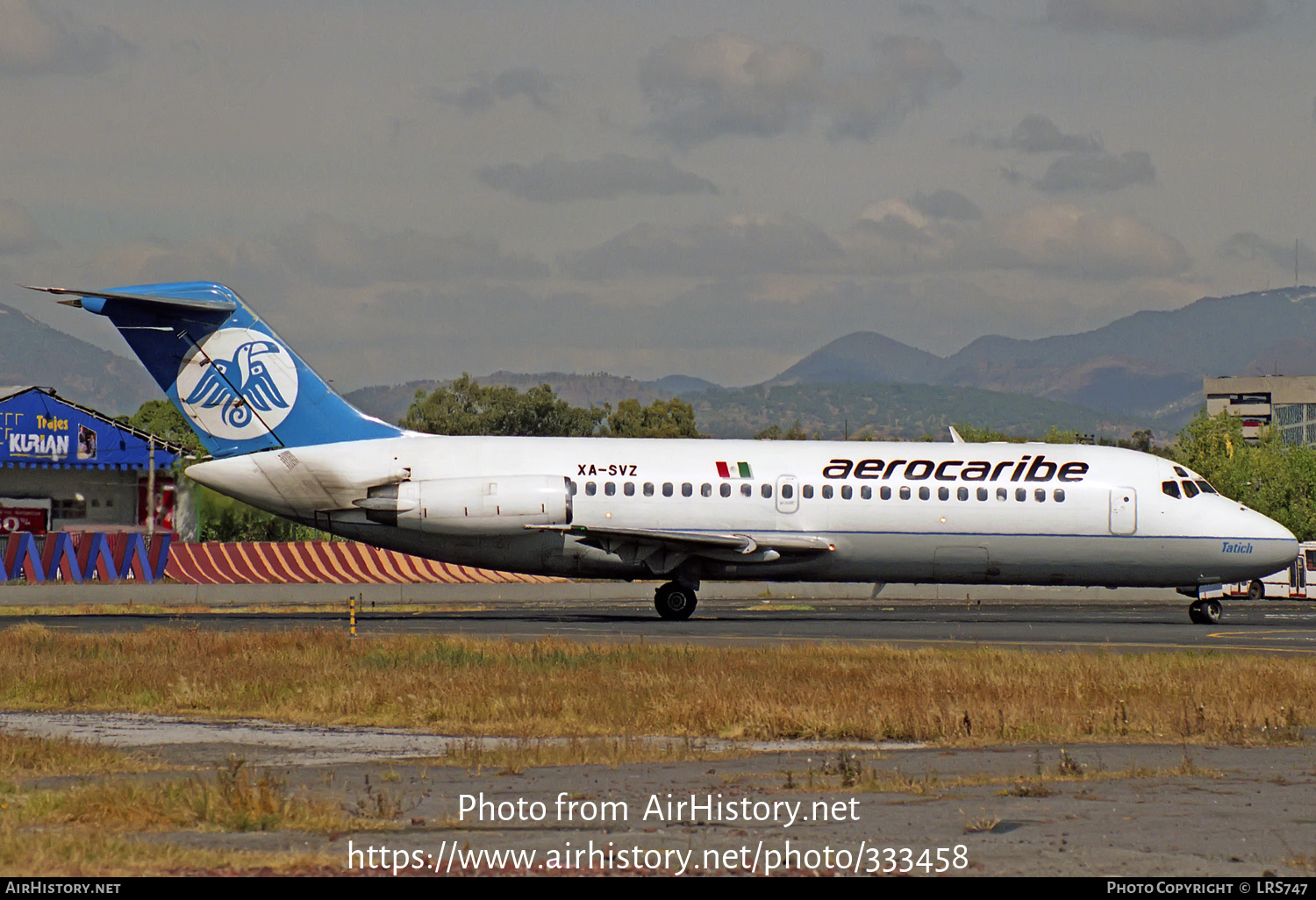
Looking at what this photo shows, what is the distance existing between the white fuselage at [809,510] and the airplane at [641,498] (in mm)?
44

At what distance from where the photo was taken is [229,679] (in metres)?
20.6

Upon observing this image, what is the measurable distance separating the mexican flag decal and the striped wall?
13.9 m

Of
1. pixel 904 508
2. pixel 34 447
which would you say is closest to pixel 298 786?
pixel 904 508

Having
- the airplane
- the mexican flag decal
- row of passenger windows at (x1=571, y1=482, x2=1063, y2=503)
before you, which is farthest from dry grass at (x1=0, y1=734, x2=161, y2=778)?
the mexican flag decal

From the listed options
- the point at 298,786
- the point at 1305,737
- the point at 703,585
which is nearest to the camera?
the point at 298,786

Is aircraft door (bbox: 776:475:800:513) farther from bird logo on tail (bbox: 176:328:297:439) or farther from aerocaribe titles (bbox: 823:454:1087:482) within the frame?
bird logo on tail (bbox: 176:328:297:439)

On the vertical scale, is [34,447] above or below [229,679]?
above

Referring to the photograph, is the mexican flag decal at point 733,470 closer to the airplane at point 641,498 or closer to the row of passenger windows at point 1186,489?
the airplane at point 641,498

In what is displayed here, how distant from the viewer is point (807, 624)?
1342 inches

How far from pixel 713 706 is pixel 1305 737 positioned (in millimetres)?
6617

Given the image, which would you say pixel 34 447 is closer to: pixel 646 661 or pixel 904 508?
pixel 904 508

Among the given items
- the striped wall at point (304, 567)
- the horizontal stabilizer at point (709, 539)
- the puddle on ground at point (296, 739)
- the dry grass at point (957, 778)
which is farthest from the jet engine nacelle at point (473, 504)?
the dry grass at point (957, 778)

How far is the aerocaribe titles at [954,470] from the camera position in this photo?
115 feet

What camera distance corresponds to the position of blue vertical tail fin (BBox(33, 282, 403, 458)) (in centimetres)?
3444
